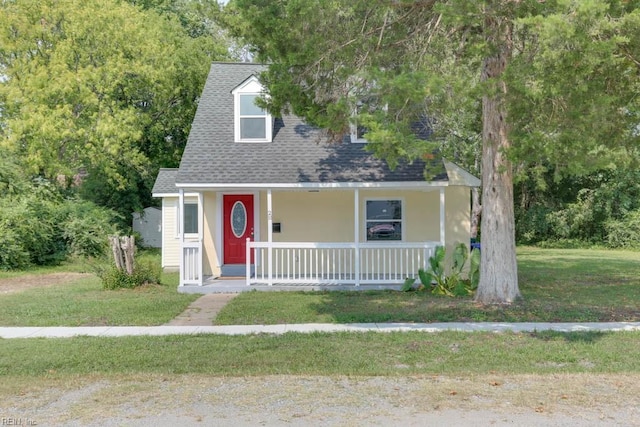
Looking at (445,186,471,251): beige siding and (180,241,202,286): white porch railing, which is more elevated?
(445,186,471,251): beige siding

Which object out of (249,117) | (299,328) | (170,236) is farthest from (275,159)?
(170,236)

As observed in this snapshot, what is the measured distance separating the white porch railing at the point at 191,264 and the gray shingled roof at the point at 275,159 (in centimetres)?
163

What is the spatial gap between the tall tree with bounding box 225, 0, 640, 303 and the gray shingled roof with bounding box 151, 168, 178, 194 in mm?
10342

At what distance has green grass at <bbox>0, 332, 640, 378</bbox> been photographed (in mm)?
6574

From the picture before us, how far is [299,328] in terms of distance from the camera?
9.01 m

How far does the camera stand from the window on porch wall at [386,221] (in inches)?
600

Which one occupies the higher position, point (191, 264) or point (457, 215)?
point (457, 215)

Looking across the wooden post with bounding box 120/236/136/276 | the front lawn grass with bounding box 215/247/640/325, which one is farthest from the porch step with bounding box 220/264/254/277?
the wooden post with bounding box 120/236/136/276

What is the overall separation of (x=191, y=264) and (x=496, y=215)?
25.0 feet

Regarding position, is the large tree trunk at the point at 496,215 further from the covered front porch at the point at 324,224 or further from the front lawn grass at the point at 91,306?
the front lawn grass at the point at 91,306

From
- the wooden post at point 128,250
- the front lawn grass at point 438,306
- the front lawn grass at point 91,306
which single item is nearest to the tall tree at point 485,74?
the front lawn grass at point 438,306

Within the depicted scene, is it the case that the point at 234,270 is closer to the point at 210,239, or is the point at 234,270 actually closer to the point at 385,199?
the point at 210,239

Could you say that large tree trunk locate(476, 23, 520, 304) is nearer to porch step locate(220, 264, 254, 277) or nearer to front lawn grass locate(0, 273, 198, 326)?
front lawn grass locate(0, 273, 198, 326)

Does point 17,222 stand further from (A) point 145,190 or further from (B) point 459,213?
(B) point 459,213
